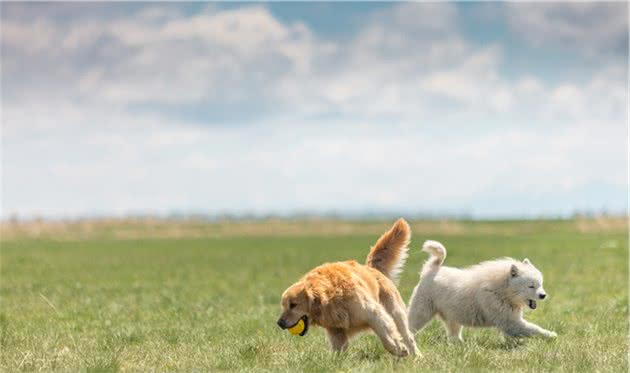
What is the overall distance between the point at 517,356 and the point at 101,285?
14.1m

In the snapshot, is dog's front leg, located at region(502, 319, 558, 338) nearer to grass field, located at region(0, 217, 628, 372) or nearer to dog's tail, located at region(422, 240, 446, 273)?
grass field, located at region(0, 217, 628, 372)

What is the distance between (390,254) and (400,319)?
1134 mm

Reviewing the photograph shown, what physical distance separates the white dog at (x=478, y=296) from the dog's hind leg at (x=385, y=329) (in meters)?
2.23

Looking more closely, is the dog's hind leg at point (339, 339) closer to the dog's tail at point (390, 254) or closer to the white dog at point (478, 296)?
the dog's tail at point (390, 254)

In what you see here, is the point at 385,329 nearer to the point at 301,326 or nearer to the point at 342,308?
the point at 342,308

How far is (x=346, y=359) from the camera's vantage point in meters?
8.16

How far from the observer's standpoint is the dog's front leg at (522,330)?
10055 mm

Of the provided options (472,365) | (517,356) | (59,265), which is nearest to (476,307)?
(517,356)

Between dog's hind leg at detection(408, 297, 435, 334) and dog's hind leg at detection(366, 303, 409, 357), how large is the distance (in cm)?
240

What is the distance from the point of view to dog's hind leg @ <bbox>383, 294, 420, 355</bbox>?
8.80 m

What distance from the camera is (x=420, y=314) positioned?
423 inches

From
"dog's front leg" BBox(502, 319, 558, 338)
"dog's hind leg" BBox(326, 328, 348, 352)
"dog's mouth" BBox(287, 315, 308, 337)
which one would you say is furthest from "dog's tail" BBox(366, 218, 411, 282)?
"dog's mouth" BBox(287, 315, 308, 337)

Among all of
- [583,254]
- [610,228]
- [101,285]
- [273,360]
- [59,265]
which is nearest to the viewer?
[273,360]

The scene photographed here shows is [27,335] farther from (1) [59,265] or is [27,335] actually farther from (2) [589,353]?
(1) [59,265]
